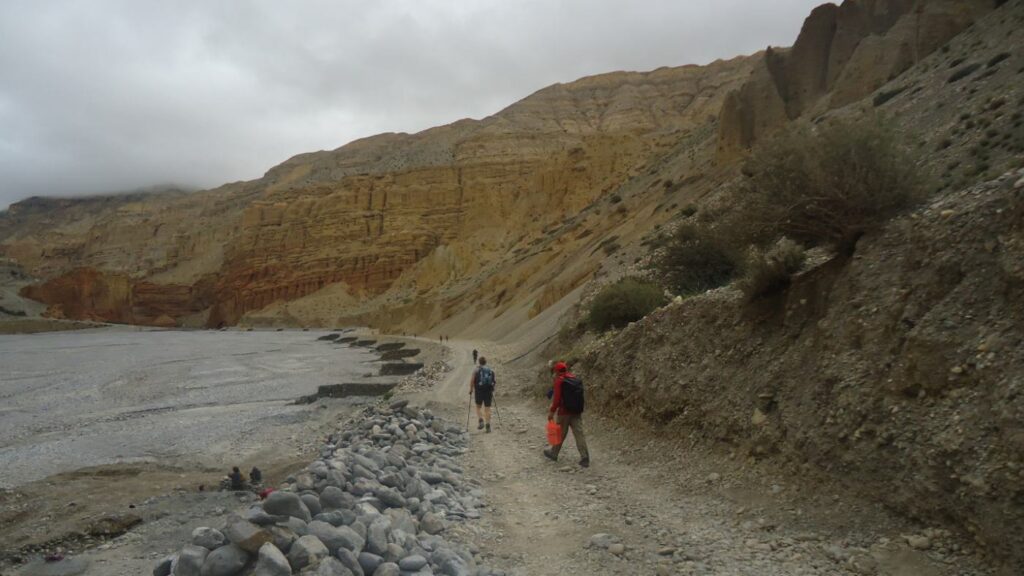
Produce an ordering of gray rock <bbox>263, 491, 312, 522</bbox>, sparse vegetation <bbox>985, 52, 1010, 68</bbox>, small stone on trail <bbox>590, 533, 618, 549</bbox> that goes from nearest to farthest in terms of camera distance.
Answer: gray rock <bbox>263, 491, 312, 522</bbox>
small stone on trail <bbox>590, 533, 618, 549</bbox>
sparse vegetation <bbox>985, 52, 1010, 68</bbox>

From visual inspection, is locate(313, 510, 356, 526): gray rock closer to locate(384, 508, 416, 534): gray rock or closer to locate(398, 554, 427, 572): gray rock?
locate(384, 508, 416, 534): gray rock

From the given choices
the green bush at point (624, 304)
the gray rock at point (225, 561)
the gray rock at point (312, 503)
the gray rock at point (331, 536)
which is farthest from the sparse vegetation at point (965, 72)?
the gray rock at point (225, 561)

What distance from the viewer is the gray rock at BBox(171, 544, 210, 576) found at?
425cm

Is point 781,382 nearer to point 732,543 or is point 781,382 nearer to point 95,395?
point 732,543

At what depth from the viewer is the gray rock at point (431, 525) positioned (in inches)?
238

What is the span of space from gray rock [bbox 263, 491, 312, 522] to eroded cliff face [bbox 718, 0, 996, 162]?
3253 cm

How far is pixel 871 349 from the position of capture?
610 centimetres

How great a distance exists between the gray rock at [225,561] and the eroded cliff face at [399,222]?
6234 cm

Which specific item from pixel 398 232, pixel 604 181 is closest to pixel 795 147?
pixel 604 181

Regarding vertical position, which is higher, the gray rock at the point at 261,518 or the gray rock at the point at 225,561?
the gray rock at the point at 261,518

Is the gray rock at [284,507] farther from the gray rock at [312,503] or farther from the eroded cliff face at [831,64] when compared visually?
the eroded cliff face at [831,64]

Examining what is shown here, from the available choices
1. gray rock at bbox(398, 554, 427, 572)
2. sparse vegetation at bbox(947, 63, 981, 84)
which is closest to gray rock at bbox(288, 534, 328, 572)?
gray rock at bbox(398, 554, 427, 572)

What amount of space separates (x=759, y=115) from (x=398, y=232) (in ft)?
283

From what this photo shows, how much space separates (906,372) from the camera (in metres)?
5.53
